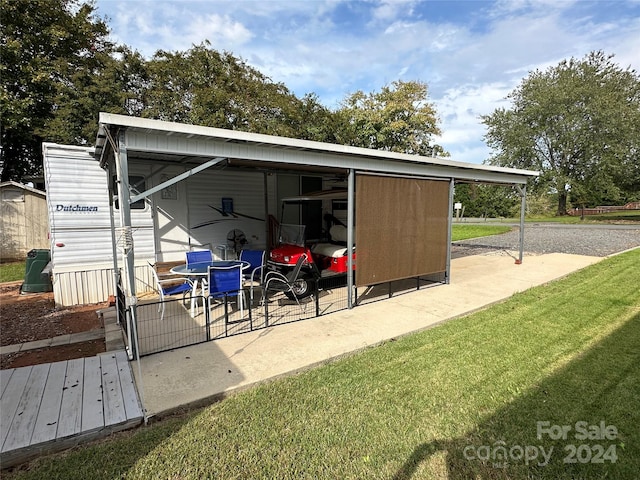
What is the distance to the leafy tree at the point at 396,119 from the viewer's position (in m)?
21.8

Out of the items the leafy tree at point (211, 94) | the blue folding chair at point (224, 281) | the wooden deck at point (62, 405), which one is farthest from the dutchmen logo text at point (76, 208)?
the leafy tree at point (211, 94)

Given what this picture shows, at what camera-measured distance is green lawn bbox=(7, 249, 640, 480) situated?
84.9 inches

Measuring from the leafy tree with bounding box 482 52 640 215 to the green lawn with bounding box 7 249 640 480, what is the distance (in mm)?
28290

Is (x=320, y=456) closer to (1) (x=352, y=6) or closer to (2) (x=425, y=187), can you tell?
(2) (x=425, y=187)

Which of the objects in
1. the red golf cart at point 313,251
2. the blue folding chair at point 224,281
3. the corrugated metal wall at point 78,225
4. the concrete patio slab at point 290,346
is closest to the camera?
the concrete patio slab at point 290,346

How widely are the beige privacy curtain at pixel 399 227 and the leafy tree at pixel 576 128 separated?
25.2 metres

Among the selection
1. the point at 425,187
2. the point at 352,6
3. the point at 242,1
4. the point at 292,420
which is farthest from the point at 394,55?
the point at 292,420

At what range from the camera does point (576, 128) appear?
27.0 m

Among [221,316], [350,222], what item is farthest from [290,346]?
[350,222]

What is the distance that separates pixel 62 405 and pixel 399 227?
16.7ft

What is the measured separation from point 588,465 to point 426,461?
3.39 ft

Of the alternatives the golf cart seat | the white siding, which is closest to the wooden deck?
the golf cart seat

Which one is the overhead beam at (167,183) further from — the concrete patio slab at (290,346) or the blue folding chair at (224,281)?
the concrete patio slab at (290,346)

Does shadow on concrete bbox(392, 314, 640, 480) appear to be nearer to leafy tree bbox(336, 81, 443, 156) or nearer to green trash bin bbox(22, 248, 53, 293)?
green trash bin bbox(22, 248, 53, 293)
